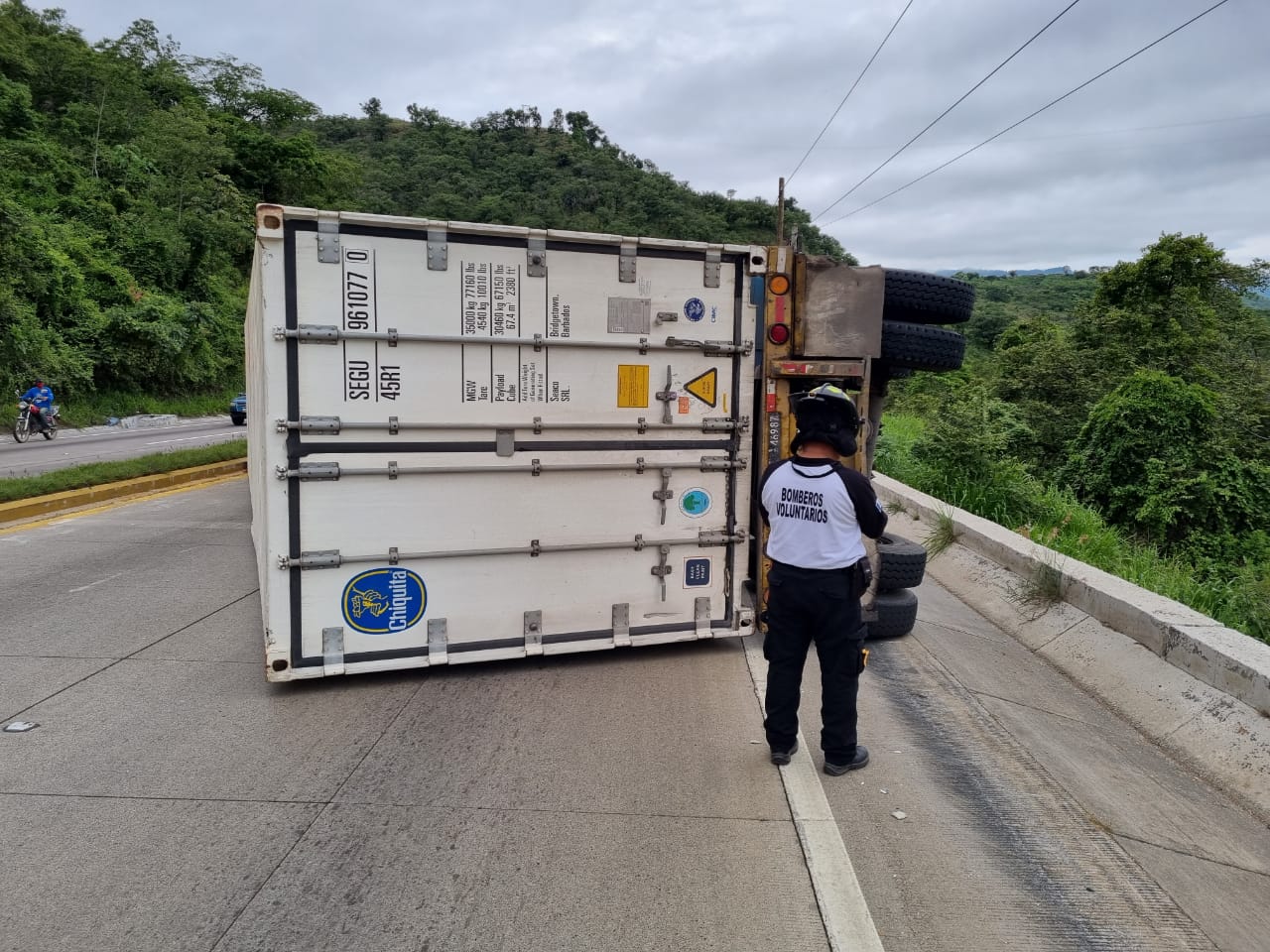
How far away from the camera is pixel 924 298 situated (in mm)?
5434

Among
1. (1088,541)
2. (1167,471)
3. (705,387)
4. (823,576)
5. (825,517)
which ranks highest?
(705,387)

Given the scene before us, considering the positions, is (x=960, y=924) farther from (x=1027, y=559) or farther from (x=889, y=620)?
(x=1027, y=559)

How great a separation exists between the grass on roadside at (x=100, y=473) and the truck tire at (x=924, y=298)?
10.4 metres

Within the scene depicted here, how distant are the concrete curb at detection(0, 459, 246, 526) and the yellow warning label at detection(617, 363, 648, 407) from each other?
849 cm

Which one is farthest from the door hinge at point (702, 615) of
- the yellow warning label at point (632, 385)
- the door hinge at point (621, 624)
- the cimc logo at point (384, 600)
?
the cimc logo at point (384, 600)

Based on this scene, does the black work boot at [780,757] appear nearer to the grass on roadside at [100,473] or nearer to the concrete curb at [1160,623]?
the concrete curb at [1160,623]

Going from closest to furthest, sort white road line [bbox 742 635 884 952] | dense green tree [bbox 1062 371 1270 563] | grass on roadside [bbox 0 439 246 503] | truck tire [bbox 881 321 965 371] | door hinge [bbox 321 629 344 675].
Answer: white road line [bbox 742 635 884 952] → door hinge [bbox 321 629 344 675] → truck tire [bbox 881 321 965 371] → grass on roadside [bbox 0 439 246 503] → dense green tree [bbox 1062 371 1270 563]

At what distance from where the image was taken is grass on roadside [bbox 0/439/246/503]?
1028 cm

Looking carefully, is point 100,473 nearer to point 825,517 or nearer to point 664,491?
point 664,491

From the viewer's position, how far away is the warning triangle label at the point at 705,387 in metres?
5.07

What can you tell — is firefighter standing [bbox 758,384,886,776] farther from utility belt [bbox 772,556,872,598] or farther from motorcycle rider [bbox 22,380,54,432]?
motorcycle rider [bbox 22,380,54,432]

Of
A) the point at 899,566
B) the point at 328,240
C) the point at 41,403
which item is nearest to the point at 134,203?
the point at 41,403

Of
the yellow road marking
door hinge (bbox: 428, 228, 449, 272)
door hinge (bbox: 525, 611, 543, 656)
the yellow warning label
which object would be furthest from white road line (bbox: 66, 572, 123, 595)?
the yellow warning label

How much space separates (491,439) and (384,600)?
1.11 meters
